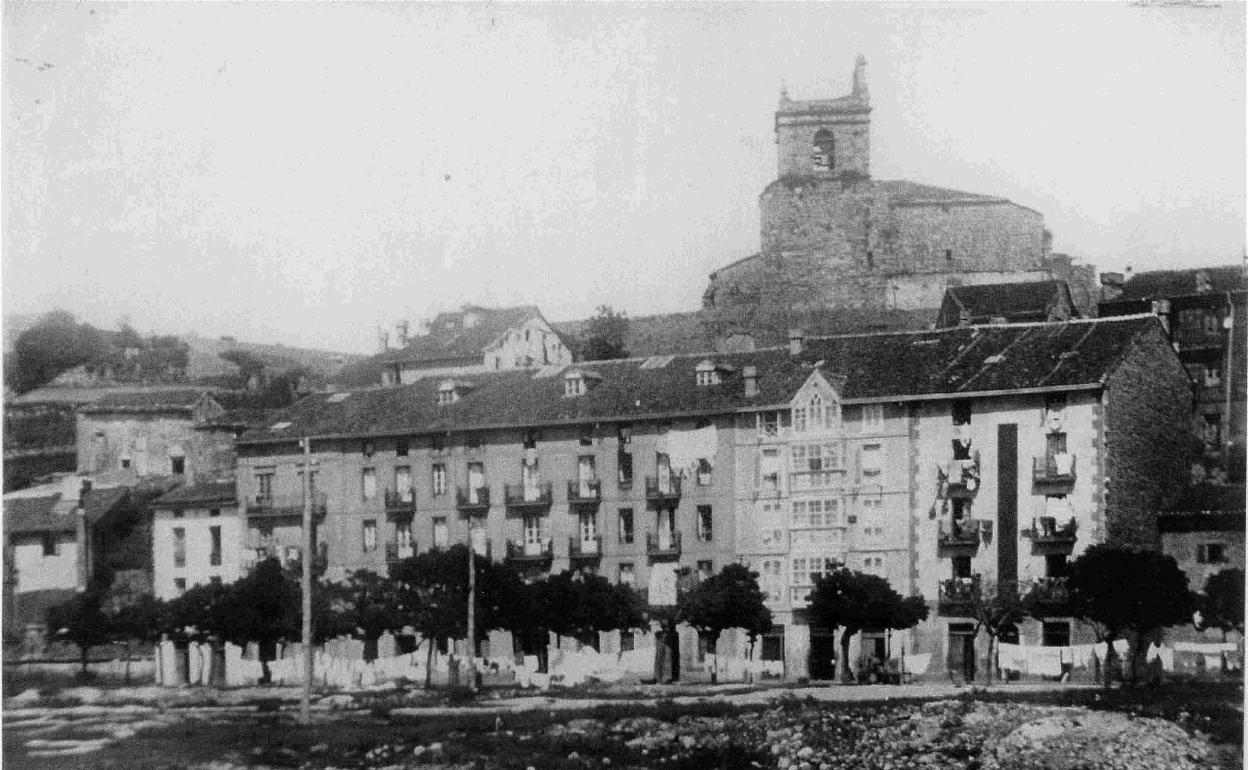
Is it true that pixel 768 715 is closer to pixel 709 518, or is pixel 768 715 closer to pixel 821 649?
pixel 821 649

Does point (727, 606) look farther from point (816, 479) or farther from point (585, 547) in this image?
point (585, 547)

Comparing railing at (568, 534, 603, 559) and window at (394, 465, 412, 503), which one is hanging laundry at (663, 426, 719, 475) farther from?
window at (394, 465, 412, 503)

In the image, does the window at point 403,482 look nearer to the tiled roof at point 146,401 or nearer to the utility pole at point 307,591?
the utility pole at point 307,591

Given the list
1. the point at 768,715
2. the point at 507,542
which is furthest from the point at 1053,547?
the point at 507,542

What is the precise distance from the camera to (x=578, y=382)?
19.5m

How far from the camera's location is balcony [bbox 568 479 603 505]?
744 inches

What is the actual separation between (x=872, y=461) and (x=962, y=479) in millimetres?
857

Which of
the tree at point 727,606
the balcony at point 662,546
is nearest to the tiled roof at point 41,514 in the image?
the balcony at point 662,546

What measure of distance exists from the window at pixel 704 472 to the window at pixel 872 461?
150 centimetres

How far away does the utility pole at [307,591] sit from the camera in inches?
727

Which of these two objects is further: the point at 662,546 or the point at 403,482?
the point at 403,482

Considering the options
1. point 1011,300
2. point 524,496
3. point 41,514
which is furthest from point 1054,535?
point 41,514

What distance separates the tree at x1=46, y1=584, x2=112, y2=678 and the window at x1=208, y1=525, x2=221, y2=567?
107 cm

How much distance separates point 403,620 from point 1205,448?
7842mm
